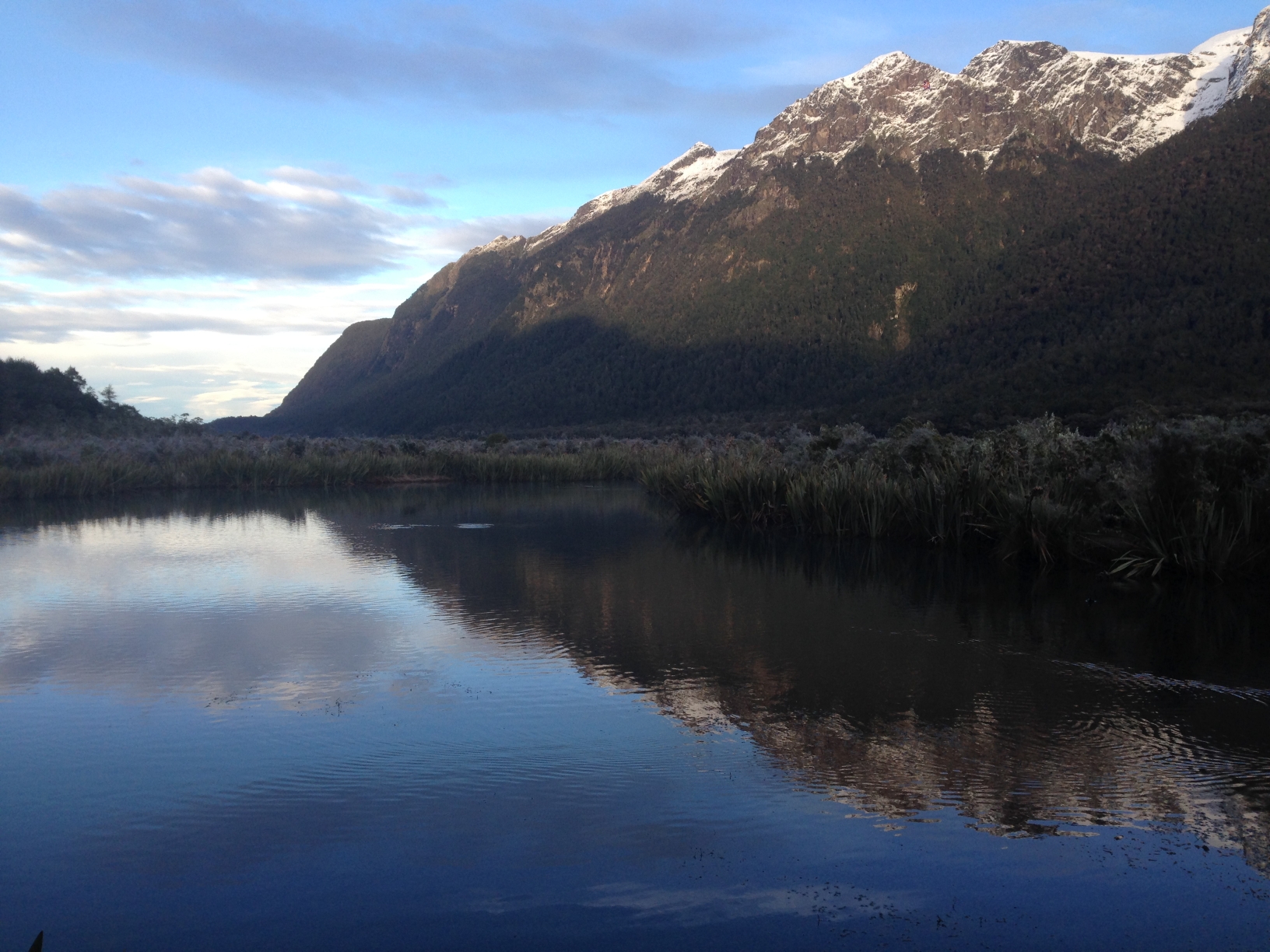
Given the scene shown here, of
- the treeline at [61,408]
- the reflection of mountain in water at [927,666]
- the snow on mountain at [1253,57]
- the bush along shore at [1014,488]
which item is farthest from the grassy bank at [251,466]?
the snow on mountain at [1253,57]

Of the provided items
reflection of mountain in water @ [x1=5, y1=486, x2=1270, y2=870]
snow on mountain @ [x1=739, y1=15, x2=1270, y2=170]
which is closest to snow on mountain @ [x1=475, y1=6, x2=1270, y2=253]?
snow on mountain @ [x1=739, y1=15, x2=1270, y2=170]

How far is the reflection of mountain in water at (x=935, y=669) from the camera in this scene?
13.9 feet

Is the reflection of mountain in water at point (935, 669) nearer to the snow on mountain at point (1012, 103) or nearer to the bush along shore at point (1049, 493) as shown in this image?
the bush along shore at point (1049, 493)

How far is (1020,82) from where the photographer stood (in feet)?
259

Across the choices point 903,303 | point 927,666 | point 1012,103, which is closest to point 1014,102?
point 1012,103

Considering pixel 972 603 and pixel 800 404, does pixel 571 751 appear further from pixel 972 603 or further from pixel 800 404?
pixel 800 404

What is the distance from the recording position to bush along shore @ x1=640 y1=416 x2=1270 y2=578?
9.42 meters

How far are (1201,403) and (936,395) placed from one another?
14557 millimetres

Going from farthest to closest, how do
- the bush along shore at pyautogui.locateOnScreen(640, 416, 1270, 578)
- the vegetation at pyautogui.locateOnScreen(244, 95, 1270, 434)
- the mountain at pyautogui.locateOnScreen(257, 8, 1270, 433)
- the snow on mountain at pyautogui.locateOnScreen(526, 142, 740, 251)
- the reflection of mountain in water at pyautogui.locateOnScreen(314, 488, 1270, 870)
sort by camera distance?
1. the snow on mountain at pyautogui.locateOnScreen(526, 142, 740, 251)
2. the mountain at pyautogui.locateOnScreen(257, 8, 1270, 433)
3. the vegetation at pyautogui.locateOnScreen(244, 95, 1270, 434)
4. the bush along shore at pyautogui.locateOnScreen(640, 416, 1270, 578)
5. the reflection of mountain in water at pyautogui.locateOnScreen(314, 488, 1270, 870)

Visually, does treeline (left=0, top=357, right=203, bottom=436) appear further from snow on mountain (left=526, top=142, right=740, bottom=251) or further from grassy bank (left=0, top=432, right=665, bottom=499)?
snow on mountain (left=526, top=142, right=740, bottom=251)

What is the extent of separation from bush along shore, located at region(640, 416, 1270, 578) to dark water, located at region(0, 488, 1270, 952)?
2.42 feet

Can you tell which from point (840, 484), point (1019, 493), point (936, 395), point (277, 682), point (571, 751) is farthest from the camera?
point (936, 395)

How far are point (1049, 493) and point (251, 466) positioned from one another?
22364 millimetres

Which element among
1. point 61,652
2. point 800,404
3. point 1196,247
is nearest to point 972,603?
point 61,652
